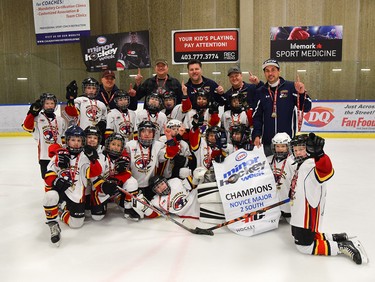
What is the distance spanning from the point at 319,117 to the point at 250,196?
6270 millimetres

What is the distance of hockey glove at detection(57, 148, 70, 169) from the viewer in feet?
9.15

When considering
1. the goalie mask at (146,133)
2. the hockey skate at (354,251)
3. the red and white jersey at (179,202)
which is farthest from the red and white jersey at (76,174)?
the hockey skate at (354,251)

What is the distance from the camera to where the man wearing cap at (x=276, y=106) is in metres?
3.28

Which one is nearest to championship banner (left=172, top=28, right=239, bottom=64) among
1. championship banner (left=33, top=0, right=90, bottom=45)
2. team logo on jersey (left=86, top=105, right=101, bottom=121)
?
championship banner (left=33, top=0, right=90, bottom=45)

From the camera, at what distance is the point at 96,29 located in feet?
39.7

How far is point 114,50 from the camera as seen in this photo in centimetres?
880

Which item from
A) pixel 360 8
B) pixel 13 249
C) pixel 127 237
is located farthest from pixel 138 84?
pixel 360 8

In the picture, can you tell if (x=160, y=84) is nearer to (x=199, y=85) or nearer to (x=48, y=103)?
(x=199, y=85)

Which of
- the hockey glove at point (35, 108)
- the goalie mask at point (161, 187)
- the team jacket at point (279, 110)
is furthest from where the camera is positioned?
the hockey glove at point (35, 108)

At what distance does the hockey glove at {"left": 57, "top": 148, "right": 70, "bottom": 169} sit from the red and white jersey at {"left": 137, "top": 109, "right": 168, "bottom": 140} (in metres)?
0.98

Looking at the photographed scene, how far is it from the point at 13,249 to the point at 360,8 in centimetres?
1216

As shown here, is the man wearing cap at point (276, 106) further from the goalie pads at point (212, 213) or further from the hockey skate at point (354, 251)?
the hockey skate at point (354, 251)

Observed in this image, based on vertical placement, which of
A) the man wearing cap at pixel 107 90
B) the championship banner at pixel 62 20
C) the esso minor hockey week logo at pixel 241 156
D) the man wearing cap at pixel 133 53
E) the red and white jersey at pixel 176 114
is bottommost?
the esso minor hockey week logo at pixel 241 156

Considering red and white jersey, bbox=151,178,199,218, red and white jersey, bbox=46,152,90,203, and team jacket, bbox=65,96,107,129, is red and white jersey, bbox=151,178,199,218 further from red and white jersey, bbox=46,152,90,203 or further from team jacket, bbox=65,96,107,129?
team jacket, bbox=65,96,107,129
